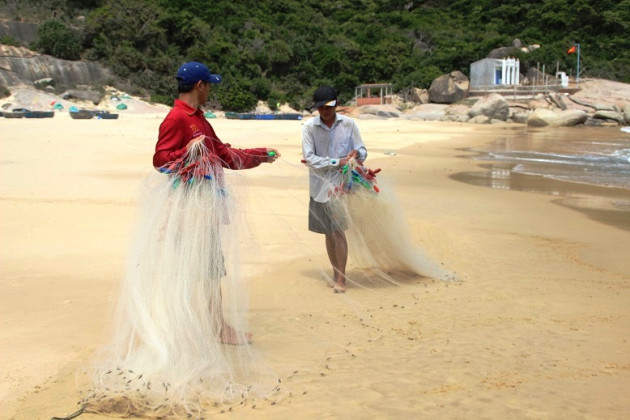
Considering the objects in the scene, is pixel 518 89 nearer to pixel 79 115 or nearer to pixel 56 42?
pixel 56 42

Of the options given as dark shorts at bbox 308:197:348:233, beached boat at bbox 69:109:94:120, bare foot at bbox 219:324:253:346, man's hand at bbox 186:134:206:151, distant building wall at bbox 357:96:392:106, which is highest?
distant building wall at bbox 357:96:392:106

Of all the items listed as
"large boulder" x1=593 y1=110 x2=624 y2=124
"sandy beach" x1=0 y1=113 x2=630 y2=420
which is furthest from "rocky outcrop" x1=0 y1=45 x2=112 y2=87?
"sandy beach" x1=0 y1=113 x2=630 y2=420

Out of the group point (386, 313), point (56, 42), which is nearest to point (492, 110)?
point (56, 42)

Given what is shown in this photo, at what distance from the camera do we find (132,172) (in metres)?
12.1

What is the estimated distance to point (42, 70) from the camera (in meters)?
40.5

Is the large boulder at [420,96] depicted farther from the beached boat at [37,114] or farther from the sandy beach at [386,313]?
the sandy beach at [386,313]

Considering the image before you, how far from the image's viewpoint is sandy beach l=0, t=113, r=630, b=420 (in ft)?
10.9

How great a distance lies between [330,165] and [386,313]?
49.6 inches

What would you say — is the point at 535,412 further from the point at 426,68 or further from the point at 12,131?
the point at 426,68

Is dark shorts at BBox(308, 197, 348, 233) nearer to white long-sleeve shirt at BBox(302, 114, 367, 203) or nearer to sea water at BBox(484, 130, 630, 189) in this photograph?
white long-sleeve shirt at BBox(302, 114, 367, 203)

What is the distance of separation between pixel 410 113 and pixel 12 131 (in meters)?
29.7

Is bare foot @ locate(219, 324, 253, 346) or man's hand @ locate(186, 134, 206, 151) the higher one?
man's hand @ locate(186, 134, 206, 151)

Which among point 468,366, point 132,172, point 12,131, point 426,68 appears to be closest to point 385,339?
point 468,366

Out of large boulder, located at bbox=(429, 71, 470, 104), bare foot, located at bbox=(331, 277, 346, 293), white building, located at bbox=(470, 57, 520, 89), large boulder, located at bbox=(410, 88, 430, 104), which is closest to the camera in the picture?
bare foot, located at bbox=(331, 277, 346, 293)
